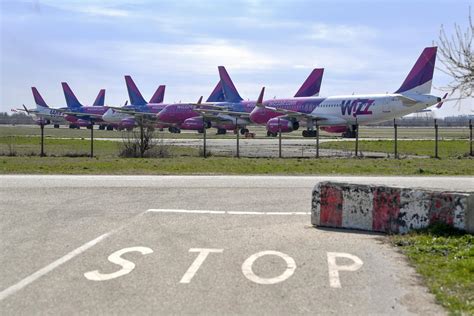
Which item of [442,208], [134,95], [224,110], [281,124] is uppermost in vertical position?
[134,95]

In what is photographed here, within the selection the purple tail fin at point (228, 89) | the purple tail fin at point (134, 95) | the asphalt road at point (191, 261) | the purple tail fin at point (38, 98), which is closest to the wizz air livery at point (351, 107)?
the purple tail fin at point (228, 89)

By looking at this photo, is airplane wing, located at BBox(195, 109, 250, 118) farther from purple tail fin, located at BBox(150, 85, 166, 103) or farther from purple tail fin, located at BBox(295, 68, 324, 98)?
purple tail fin, located at BBox(150, 85, 166, 103)

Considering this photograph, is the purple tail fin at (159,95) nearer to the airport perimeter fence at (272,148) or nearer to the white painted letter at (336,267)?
the airport perimeter fence at (272,148)

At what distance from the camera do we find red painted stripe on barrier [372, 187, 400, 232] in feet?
29.6

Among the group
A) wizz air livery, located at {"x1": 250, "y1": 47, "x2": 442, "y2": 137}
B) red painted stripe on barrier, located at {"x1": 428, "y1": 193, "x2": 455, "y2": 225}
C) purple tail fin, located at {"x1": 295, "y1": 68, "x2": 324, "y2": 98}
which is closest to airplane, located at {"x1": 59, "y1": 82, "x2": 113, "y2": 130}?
purple tail fin, located at {"x1": 295, "y1": 68, "x2": 324, "y2": 98}

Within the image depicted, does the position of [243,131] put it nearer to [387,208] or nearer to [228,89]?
[228,89]

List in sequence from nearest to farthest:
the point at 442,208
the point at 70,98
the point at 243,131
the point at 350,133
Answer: the point at 442,208 → the point at 350,133 → the point at 243,131 → the point at 70,98

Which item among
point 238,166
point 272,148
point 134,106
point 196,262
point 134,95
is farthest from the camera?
point 134,95

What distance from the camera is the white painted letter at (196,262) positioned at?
6.60m

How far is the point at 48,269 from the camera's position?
22.9ft

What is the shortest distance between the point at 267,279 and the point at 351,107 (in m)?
43.4

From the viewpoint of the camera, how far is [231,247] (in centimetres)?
819

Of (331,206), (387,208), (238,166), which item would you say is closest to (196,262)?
(331,206)

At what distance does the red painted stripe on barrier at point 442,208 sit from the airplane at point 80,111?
74640mm
